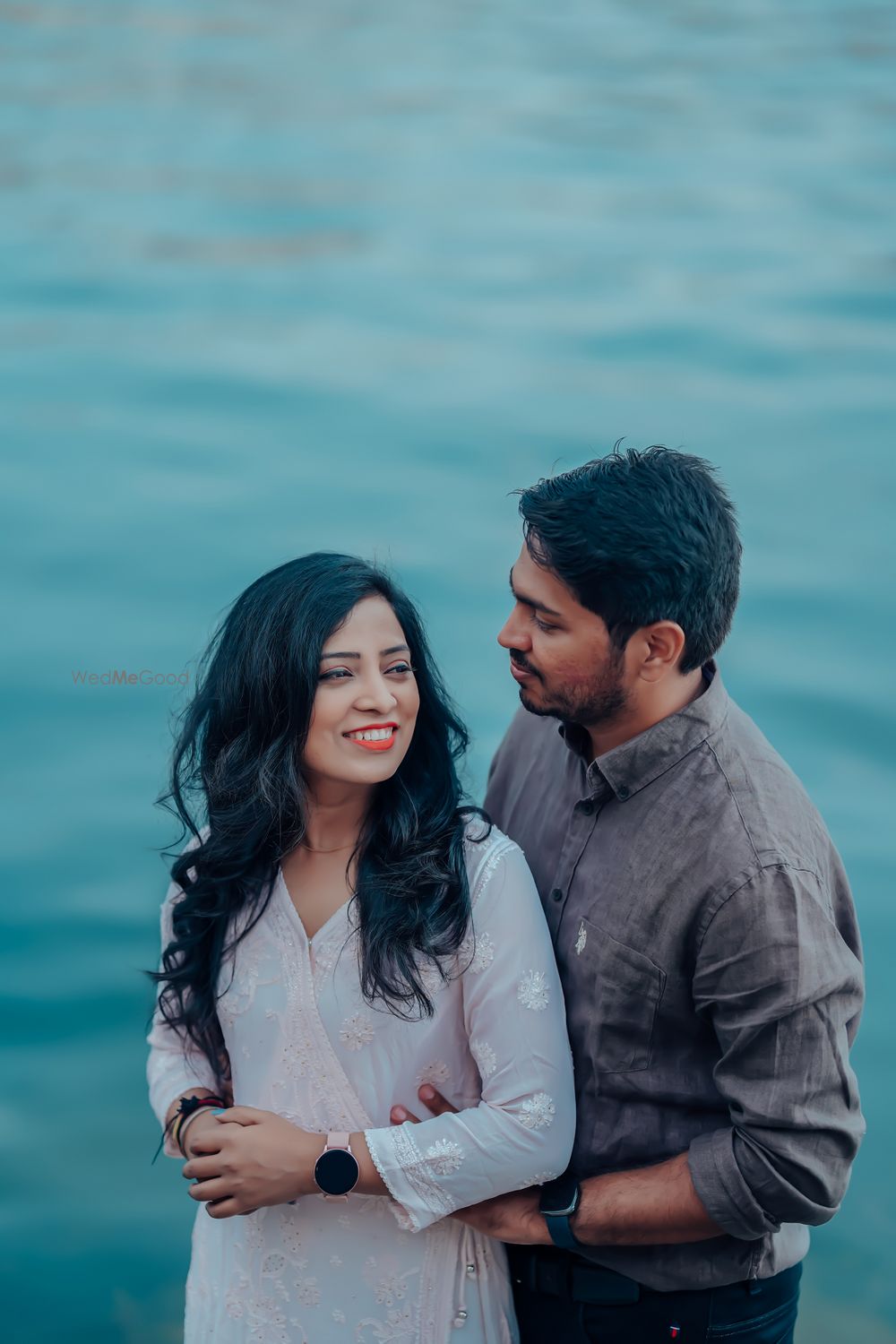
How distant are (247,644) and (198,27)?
17.8ft

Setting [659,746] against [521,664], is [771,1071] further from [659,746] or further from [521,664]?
[521,664]

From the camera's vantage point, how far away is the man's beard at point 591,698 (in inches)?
64.4

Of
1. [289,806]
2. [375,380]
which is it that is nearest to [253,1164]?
[289,806]

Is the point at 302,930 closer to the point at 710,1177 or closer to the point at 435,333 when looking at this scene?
the point at 710,1177

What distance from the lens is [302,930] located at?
5.60 feet

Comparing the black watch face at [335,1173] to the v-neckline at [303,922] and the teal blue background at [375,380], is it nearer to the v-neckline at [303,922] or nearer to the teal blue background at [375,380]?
the v-neckline at [303,922]

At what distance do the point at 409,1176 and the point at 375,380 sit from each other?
11.8 ft

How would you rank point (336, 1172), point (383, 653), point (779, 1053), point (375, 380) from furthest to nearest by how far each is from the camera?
point (375, 380), point (383, 653), point (336, 1172), point (779, 1053)

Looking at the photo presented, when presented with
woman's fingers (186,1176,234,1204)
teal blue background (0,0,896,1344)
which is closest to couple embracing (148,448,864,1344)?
woman's fingers (186,1176,234,1204)

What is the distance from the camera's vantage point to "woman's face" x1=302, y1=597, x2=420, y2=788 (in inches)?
65.1

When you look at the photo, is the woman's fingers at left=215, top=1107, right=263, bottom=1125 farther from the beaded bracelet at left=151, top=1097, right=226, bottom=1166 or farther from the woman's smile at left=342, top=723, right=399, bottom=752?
the woman's smile at left=342, top=723, right=399, bottom=752

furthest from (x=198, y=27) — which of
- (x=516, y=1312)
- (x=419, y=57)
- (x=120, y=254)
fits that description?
(x=516, y=1312)

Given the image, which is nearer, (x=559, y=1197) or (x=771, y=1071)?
(x=771, y=1071)

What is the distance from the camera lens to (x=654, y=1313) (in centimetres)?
167
